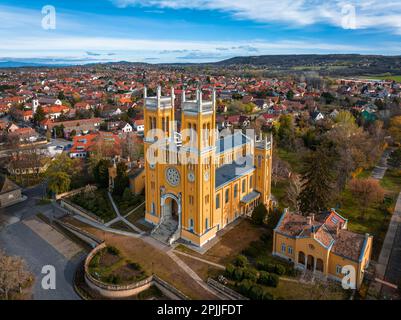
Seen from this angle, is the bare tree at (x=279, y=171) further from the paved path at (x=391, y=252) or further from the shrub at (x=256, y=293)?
the shrub at (x=256, y=293)

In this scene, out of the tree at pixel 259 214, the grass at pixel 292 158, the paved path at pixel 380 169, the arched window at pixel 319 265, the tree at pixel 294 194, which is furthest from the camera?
the grass at pixel 292 158

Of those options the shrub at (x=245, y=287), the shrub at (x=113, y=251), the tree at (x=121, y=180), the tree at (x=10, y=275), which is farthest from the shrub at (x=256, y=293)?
the tree at (x=121, y=180)

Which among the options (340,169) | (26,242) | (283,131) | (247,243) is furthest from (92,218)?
(283,131)

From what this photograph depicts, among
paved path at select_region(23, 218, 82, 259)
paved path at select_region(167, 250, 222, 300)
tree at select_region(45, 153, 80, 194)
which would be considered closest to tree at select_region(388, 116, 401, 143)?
paved path at select_region(167, 250, 222, 300)

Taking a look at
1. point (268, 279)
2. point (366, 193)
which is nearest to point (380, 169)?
point (366, 193)

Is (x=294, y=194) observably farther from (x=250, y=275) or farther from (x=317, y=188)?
(x=250, y=275)

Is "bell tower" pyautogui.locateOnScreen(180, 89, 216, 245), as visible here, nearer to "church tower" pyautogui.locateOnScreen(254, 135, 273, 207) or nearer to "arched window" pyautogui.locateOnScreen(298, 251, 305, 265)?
"arched window" pyautogui.locateOnScreen(298, 251, 305, 265)
